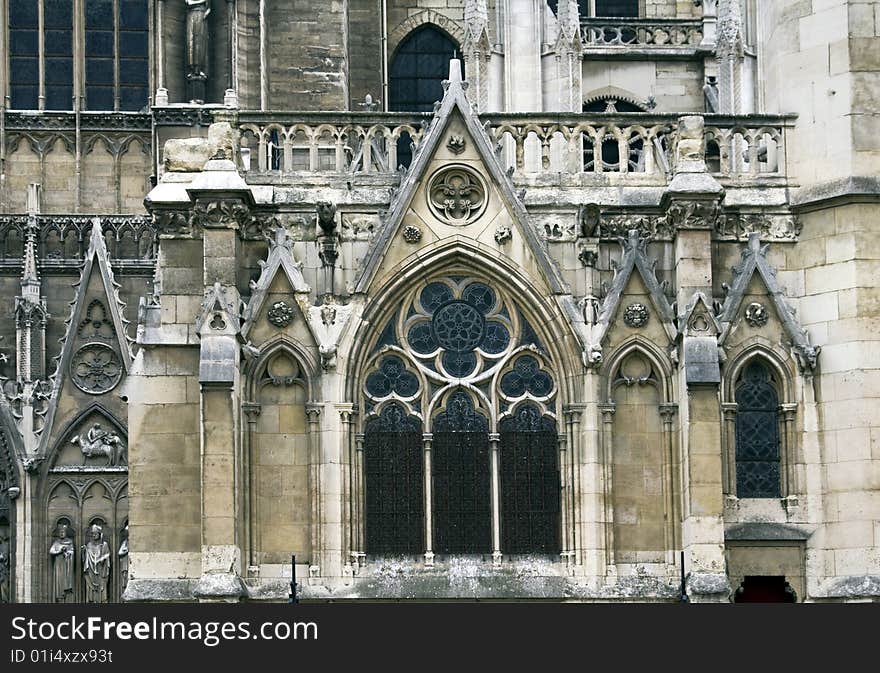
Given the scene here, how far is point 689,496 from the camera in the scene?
3300 cm

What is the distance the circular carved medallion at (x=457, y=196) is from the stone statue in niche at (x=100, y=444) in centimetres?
1486

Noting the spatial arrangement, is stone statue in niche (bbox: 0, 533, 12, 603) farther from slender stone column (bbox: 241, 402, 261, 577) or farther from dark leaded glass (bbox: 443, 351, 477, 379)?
dark leaded glass (bbox: 443, 351, 477, 379)

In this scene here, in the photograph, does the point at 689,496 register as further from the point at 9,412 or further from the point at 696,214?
the point at 9,412

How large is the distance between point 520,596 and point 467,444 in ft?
6.26

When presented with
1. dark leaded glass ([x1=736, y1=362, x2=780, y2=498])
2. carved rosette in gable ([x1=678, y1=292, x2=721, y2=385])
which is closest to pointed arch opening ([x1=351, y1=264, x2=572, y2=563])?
carved rosette in gable ([x1=678, y1=292, x2=721, y2=385])

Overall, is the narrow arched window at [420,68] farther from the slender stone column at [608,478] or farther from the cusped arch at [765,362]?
the slender stone column at [608,478]

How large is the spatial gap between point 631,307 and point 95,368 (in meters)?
16.5

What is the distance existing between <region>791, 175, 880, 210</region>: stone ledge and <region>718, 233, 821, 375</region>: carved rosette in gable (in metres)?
0.81

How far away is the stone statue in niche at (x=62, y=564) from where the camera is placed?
152 feet

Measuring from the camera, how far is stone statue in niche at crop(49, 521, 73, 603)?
46250 millimetres

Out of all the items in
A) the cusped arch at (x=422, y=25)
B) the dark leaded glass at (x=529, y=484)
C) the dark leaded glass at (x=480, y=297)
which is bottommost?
the dark leaded glass at (x=529, y=484)

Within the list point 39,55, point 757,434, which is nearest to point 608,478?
point 757,434

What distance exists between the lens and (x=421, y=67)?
5356 centimetres

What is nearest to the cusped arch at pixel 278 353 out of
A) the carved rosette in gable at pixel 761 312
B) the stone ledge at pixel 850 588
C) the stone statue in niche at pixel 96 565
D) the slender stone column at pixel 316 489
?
the slender stone column at pixel 316 489
